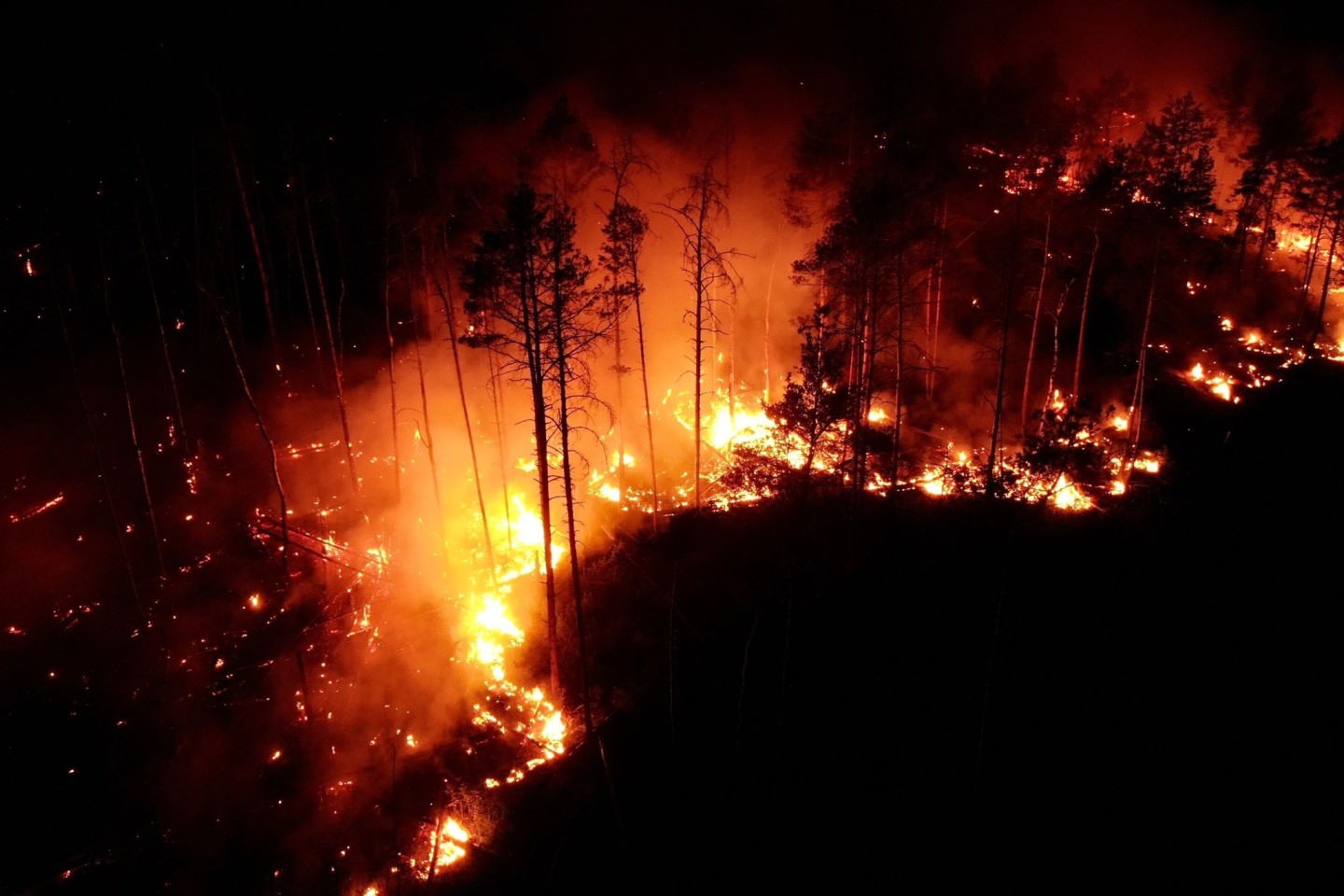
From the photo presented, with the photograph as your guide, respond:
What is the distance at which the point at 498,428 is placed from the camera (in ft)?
80.4

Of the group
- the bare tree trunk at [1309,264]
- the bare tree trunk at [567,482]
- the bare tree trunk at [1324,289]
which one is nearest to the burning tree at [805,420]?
the bare tree trunk at [567,482]

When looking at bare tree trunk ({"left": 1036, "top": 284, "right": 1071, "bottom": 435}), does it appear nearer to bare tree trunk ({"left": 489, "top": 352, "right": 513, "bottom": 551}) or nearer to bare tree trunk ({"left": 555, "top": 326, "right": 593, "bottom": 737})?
bare tree trunk ({"left": 555, "top": 326, "right": 593, "bottom": 737})

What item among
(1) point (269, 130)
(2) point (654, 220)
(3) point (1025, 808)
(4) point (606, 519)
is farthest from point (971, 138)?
(1) point (269, 130)

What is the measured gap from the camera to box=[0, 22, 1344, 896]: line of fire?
1541cm

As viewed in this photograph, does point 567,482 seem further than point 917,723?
Yes

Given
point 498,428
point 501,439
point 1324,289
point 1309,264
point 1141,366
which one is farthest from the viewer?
point 1309,264

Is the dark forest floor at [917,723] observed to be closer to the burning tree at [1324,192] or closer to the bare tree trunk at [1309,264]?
the burning tree at [1324,192]

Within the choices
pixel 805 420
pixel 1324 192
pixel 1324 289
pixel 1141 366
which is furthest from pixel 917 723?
pixel 1324 192

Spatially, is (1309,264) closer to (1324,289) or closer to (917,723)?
(1324,289)

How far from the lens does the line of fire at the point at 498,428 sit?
50.5 feet

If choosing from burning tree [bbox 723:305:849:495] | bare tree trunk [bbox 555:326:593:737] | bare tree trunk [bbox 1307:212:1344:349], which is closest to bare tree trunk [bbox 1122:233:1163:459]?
burning tree [bbox 723:305:849:495]

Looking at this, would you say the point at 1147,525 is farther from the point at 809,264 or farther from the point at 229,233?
the point at 229,233

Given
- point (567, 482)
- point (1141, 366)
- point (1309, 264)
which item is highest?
point (1309, 264)

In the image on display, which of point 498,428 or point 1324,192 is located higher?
point 1324,192
